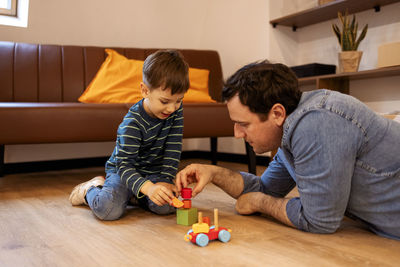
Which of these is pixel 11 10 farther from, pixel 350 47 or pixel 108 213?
pixel 350 47

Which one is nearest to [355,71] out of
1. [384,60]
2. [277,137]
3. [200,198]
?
[384,60]

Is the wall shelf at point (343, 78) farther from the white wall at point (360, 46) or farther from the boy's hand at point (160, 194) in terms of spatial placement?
the boy's hand at point (160, 194)

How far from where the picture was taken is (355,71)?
2568 millimetres

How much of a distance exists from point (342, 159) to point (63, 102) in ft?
6.83

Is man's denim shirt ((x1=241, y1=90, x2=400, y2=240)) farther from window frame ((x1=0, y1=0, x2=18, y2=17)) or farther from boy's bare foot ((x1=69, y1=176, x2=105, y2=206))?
window frame ((x1=0, y1=0, x2=18, y2=17))

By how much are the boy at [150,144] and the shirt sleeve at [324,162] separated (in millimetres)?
445

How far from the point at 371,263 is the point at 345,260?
0.06 metres

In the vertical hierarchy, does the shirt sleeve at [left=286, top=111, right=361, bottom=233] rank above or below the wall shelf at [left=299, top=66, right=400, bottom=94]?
below

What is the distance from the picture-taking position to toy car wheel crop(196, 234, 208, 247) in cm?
109

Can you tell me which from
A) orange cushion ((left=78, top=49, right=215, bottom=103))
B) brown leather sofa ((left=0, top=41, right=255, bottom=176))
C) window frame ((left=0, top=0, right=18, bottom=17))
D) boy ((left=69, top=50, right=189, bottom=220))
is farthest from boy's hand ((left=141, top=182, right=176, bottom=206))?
window frame ((left=0, top=0, right=18, bottom=17))

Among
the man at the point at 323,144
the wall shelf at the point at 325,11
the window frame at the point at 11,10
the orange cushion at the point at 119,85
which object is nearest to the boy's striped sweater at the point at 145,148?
the man at the point at 323,144

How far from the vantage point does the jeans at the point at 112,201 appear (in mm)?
1404

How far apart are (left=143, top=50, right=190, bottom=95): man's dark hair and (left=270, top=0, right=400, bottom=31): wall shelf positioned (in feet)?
Result: 5.26

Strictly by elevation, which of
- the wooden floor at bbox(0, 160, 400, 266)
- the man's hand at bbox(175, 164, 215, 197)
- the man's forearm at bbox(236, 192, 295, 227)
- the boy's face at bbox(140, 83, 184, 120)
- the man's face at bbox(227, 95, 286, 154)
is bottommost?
the wooden floor at bbox(0, 160, 400, 266)
